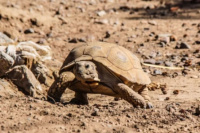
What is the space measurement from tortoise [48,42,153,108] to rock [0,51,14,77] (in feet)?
3.40

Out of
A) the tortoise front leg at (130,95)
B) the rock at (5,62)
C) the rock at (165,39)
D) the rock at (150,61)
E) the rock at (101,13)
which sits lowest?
the rock at (150,61)

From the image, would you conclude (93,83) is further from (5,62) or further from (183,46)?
(183,46)

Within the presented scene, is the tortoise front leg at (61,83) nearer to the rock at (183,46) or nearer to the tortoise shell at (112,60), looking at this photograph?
the tortoise shell at (112,60)

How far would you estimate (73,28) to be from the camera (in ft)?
32.0

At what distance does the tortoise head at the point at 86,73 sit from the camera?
4875 mm

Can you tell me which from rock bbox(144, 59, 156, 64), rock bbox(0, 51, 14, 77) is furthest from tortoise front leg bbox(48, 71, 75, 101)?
rock bbox(144, 59, 156, 64)

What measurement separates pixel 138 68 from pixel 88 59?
28.3 inches

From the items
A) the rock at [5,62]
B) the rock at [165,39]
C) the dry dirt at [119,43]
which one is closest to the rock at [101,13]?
the dry dirt at [119,43]

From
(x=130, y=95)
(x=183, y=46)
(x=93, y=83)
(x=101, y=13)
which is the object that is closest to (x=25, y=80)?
(x=93, y=83)

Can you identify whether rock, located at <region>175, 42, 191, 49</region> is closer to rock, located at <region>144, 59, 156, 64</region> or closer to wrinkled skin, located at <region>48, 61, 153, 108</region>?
rock, located at <region>144, 59, 156, 64</region>

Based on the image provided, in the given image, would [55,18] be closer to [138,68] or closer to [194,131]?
[138,68]

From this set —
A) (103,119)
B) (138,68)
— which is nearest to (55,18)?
(138,68)

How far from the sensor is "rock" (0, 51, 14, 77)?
5.86 meters

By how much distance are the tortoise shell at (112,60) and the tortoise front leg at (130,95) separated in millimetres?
153
